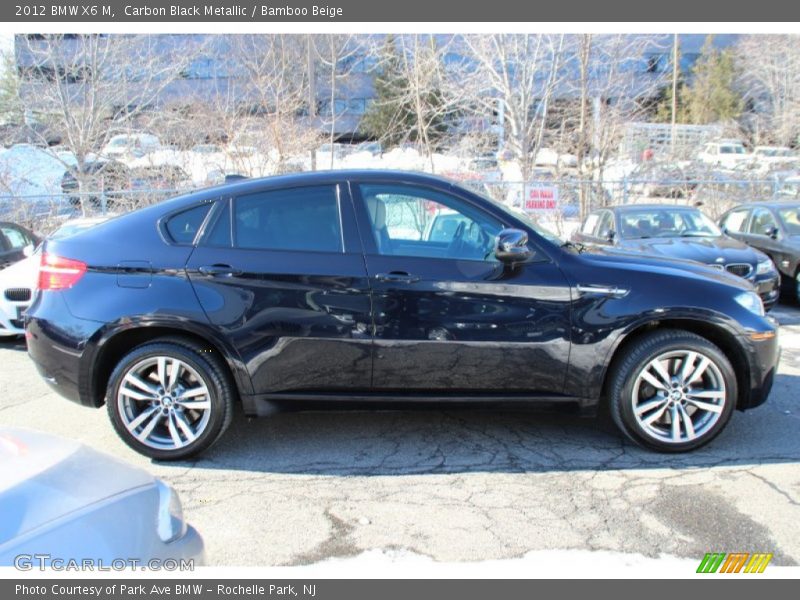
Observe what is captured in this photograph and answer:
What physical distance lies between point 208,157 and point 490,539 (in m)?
14.7

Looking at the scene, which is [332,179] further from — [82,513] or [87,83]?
[87,83]

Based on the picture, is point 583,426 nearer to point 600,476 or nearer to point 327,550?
point 600,476

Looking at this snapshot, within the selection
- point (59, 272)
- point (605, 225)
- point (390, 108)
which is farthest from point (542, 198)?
point (390, 108)

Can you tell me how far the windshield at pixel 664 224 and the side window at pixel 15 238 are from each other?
850 cm

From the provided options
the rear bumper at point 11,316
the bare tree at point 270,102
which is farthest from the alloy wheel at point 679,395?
the bare tree at point 270,102

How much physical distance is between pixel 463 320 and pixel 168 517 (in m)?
2.07

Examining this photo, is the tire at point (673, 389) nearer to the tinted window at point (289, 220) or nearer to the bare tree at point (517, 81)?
the tinted window at point (289, 220)

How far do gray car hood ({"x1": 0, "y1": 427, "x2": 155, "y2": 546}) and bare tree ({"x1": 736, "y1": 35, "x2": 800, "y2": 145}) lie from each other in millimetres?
23733

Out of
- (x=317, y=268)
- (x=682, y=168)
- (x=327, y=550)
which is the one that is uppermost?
(x=682, y=168)

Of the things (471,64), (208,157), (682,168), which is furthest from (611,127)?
(208,157)

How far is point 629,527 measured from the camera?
307cm

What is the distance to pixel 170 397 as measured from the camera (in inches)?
151

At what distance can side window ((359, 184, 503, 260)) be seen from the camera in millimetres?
3828

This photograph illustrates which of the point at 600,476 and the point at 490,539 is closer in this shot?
the point at 490,539
